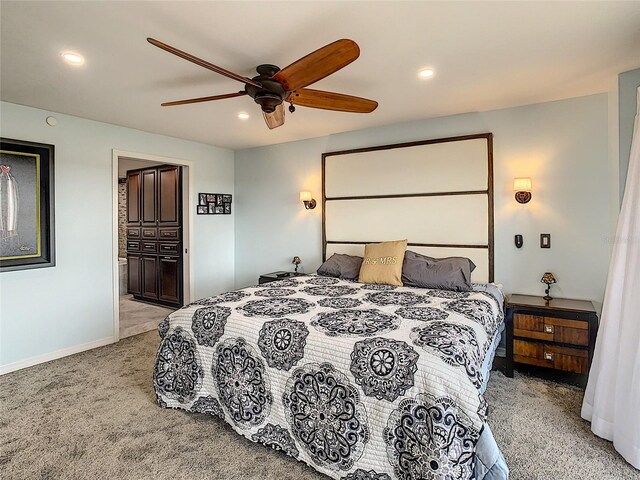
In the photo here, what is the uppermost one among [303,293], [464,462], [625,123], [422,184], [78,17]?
[78,17]

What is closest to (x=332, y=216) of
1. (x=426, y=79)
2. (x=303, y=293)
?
(x=303, y=293)

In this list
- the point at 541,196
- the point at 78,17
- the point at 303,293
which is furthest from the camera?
the point at 541,196

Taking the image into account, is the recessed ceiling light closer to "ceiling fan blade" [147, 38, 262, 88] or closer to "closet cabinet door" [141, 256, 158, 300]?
"ceiling fan blade" [147, 38, 262, 88]

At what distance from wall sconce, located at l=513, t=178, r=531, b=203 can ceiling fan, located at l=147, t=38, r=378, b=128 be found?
66.6 inches

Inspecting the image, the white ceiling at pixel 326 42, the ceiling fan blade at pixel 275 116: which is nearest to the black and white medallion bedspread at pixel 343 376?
the ceiling fan blade at pixel 275 116

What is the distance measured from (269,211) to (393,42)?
10.9 ft

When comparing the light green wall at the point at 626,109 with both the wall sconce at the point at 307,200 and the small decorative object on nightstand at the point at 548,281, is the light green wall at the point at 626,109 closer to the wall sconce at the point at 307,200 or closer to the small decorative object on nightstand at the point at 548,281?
the small decorative object on nightstand at the point at 548,281

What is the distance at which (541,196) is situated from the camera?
3434 millimetres

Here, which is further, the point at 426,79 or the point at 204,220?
the point at 204,220

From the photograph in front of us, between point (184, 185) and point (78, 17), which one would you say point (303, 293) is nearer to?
point (78, 17)

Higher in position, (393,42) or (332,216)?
(393,42)

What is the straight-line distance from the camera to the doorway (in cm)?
416

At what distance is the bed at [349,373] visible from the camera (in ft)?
5.41

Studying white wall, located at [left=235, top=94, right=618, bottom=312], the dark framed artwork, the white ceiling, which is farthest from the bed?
the dark framed artwork
